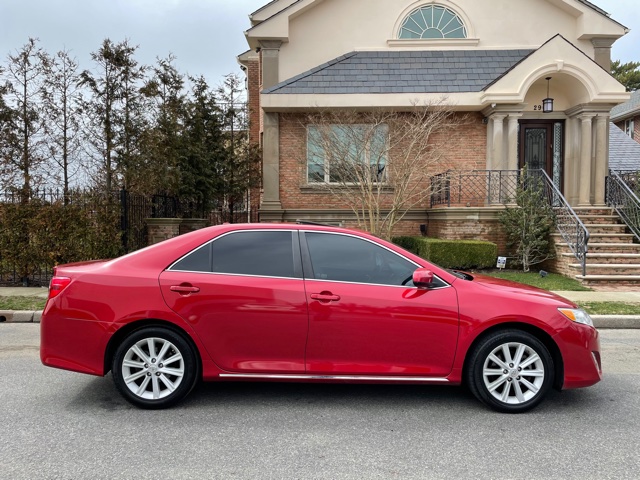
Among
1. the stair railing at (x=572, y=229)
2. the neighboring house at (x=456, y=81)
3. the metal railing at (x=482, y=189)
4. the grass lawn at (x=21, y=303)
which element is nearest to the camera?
the grass lawn at (x=21, y=303)

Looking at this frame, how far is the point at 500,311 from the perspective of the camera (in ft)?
13.3

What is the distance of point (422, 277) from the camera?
4039mm

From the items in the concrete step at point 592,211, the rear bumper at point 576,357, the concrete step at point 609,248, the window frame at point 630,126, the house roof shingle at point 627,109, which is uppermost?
the house roof shingle at point 627,109

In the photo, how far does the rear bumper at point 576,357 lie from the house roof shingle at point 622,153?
14.1 m

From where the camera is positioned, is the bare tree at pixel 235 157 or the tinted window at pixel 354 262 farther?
the bare tree at pixel 235 157

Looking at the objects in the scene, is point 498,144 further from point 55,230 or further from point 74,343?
point 74,343

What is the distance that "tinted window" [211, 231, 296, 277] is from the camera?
4.24 m

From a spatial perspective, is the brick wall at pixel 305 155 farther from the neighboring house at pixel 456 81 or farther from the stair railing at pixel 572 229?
the stair railing at pixel 572 229

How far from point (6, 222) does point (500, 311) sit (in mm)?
10420

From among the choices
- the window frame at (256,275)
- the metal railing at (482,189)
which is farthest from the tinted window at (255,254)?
the metal railing at (482,189)

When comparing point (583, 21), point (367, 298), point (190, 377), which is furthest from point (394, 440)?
point (583, 21)

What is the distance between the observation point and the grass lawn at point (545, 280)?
33.9 ft

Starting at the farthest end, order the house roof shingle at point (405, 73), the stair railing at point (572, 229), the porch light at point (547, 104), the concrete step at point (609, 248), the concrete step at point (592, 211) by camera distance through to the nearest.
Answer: the porch light at point (547, 104) < the house roof shingle at point (405, 73) < the concrete step at point (592, 211) < the concrete step at point (609, 248) < the stair railing at point (572, 229)

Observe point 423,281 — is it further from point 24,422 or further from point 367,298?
point 24,422
